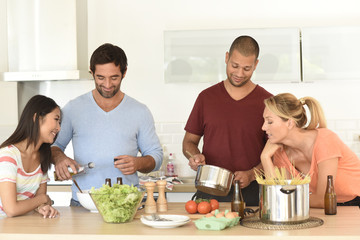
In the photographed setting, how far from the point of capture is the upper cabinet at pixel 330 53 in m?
4.93

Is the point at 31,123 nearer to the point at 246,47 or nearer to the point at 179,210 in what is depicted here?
the point at 179,210

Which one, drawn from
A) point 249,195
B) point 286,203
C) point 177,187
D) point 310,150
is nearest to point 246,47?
point 310,150

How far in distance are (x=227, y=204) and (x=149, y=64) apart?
2607 mm

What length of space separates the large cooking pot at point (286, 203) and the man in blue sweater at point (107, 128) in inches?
34.8

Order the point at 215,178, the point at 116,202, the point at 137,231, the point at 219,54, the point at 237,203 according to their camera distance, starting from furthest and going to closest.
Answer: the point at 219,54 < the point at 215,178 < the point at 237,203 < the point at 116,202 < the point at 137,231

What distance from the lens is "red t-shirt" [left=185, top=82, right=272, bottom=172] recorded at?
11.9 feet

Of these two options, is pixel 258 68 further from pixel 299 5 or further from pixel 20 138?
pixel 20 138

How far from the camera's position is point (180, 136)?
18.3ft

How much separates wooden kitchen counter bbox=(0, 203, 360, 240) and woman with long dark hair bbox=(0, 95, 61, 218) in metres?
0.09

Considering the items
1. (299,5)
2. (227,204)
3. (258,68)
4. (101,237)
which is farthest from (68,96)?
(101,237)

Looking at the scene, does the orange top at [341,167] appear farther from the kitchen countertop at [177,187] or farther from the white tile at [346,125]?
the white tile at [346,125]

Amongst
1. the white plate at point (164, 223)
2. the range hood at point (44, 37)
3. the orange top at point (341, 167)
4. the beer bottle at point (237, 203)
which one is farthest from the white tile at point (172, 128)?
the white plate at point (164, 223)

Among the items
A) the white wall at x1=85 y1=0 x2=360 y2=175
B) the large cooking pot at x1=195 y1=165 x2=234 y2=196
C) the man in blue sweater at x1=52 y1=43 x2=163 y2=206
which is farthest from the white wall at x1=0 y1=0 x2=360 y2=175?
the large cooking pot at x1=195 y1=165 x2=234 y2=196

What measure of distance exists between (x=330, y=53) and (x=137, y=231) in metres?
2.96
